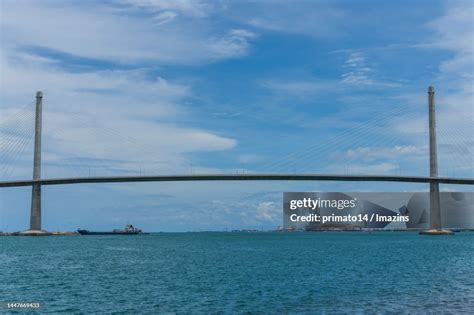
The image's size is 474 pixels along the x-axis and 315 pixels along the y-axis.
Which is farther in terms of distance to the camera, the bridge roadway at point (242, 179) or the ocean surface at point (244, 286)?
the bridge roadway at point (242, 179)

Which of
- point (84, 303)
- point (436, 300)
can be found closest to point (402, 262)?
point (436, 300)

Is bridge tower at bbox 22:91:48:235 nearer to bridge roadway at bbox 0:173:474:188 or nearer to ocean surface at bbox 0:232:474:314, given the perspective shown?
bridge roadway at bbox 0:173:474:188

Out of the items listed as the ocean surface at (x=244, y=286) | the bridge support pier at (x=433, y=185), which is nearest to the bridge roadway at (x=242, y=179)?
the bridge support pier at (x=433, y=185)

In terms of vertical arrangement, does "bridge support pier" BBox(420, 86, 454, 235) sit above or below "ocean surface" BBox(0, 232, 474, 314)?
above

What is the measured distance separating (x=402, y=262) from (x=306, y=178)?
3506 cm

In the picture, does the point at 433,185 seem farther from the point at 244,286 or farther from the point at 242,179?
the point at 244,286

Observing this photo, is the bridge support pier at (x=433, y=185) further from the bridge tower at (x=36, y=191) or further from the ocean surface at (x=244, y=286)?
the bridge tower at (x=36, y=191)

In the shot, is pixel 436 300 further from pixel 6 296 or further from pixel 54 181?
pixel 54 181

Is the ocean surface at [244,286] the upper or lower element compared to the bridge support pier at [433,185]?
lower

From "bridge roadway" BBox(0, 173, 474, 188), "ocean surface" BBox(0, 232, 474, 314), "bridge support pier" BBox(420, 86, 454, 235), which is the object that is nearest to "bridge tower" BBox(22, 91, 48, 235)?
"bridge roadway" BBox(0, 173, 474, 188)

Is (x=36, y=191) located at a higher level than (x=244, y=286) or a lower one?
higher

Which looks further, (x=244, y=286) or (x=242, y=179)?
(x=242, y=179)

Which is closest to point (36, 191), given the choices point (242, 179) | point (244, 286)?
point (242, 179)

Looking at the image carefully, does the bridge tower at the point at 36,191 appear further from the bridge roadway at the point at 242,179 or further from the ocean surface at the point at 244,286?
the ocean surface at the point at 244,286
